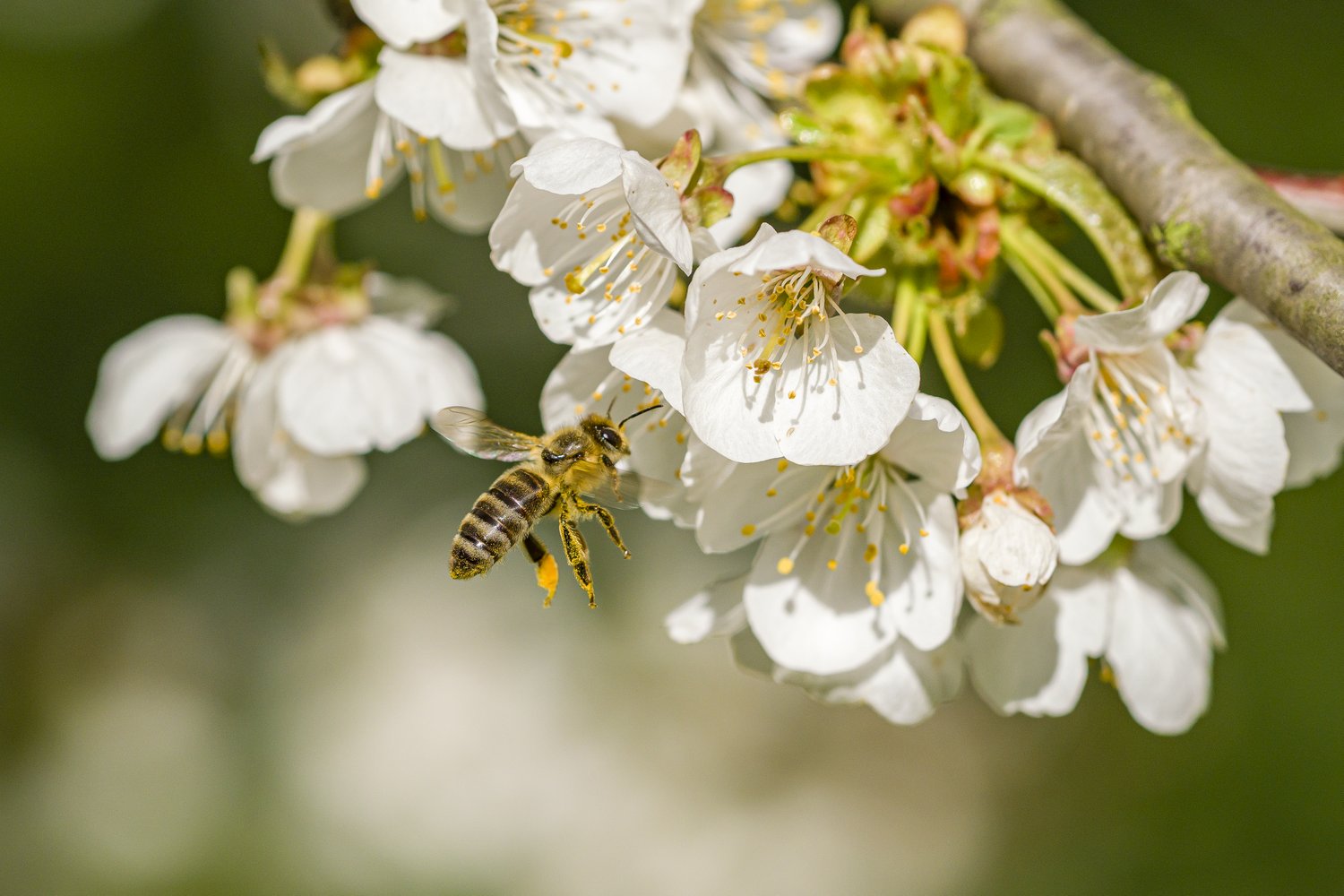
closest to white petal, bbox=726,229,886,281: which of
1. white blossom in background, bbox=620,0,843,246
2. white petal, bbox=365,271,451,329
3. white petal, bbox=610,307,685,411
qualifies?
white petal, bbox=610,307,685,411

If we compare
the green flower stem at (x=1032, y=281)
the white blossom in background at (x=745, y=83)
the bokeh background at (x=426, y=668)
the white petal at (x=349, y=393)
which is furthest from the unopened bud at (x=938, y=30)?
the bokeh background at (x=426, y=668)

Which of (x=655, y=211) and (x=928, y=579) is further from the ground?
(x=655, y=211)

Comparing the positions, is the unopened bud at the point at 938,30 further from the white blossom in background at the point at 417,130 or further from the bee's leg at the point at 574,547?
the bee's leg at the point at 574,547

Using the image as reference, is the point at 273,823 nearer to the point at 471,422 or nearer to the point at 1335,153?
the point at 471,422

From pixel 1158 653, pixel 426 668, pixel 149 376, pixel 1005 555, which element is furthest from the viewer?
pixel 426 668

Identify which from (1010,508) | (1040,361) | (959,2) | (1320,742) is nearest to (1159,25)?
(1040,361)

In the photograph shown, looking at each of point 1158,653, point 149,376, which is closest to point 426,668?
point 149,376

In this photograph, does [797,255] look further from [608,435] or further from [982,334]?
[982,334]

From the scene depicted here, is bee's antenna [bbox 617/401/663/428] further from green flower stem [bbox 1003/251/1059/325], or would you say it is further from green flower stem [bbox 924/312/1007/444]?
green flower stem [bbox 1003/251/1059/325]
